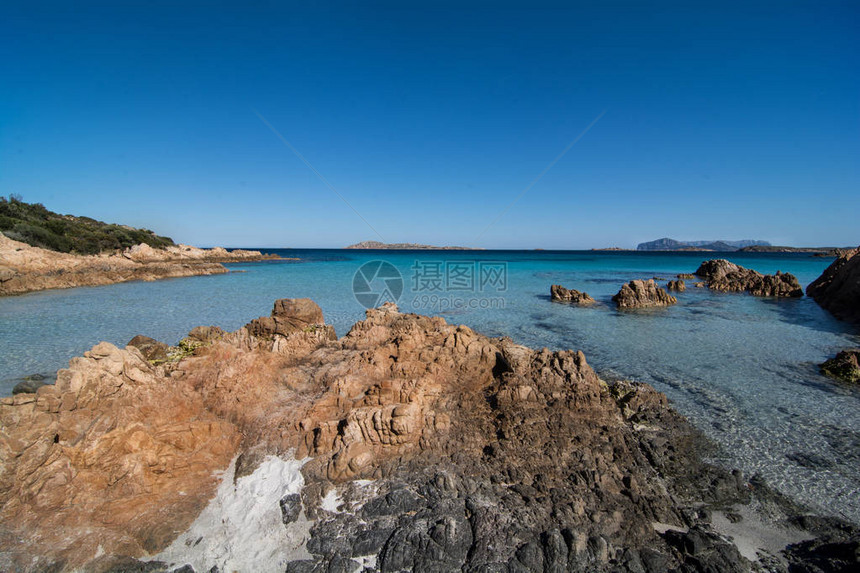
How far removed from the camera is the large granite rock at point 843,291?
56.8 feet

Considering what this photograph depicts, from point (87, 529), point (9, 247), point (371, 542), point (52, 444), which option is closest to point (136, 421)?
point (52, 444)

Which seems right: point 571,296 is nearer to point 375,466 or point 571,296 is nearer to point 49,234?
point 375,466

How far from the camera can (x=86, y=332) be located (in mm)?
13008

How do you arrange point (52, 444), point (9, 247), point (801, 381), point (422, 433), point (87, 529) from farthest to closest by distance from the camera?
1. point (9, 247)
2. point (801, 381)
3. point (422, 433)
4. point (52, 444)
5. point (87, 529)

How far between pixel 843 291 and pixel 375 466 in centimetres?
2571

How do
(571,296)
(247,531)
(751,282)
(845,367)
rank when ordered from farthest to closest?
(751,282) → (571,296) → (845,367) → (247,531)

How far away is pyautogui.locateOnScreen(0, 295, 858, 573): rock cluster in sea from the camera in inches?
147

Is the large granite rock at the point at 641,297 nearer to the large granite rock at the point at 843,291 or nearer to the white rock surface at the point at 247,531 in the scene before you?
the large granite rock at the point at 843,291

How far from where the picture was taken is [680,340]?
13.1 meters

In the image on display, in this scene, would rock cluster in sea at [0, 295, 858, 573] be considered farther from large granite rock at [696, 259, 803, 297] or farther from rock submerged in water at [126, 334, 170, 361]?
large granite rock at [696, 259, 803, 297]

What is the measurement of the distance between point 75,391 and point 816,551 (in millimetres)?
8982

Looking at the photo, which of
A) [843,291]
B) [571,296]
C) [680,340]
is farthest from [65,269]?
[843,291]

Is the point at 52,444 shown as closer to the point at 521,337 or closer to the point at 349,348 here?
the point at 349,348

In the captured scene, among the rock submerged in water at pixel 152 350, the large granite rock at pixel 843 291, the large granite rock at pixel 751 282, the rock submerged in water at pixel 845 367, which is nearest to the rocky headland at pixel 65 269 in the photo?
the rock submerged in water at pixel 152 350
